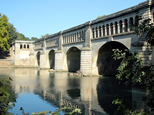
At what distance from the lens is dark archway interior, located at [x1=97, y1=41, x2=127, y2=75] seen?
24.6 metres

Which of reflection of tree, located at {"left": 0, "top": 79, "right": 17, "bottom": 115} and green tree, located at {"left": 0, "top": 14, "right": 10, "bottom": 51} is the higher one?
green tree, located at {"left": 0, "top": 14, "right": 10, "bottom": 51}

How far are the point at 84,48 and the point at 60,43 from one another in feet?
34.4

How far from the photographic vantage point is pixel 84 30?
26906 mm

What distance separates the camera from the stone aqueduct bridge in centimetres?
1796

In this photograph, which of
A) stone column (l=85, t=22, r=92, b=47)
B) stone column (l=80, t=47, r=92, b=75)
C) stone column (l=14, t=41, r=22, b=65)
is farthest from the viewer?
stone column (l=14, t=41, r=22, b=65)

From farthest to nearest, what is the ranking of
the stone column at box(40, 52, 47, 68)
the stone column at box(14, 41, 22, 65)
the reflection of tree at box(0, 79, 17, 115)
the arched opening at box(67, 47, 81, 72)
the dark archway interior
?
the stone column at box(14, 41, 22, 65), the stone column at box(40, 52, 47, 68), the arched opening at box(67, 47, 81, 72), the dark archway interior, the reflection of tree at box(0, 79, 17, 115)

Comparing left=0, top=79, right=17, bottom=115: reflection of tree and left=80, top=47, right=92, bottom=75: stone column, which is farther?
left=80, top=47, right=92, bottom=75: stone column

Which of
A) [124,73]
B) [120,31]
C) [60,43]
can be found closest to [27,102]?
[124,73]

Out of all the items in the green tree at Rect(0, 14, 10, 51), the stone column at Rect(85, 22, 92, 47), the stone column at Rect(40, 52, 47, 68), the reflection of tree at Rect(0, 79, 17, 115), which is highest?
the green tree at Rect(0, 14, 10, 51)

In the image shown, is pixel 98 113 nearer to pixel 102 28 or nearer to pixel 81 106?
pixel 81 106

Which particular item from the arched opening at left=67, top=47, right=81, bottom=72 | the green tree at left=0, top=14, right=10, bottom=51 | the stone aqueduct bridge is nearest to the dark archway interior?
the stone aqueduct bridge

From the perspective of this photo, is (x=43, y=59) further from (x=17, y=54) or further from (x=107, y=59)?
(x=107, y=59)

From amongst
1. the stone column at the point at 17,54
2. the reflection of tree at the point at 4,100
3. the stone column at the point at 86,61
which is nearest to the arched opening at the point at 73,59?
the stone column at the point at 86,61

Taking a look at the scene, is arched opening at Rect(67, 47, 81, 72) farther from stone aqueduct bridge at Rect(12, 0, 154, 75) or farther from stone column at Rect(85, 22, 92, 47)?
stone column at Rect(85, 22, 92, 47)
